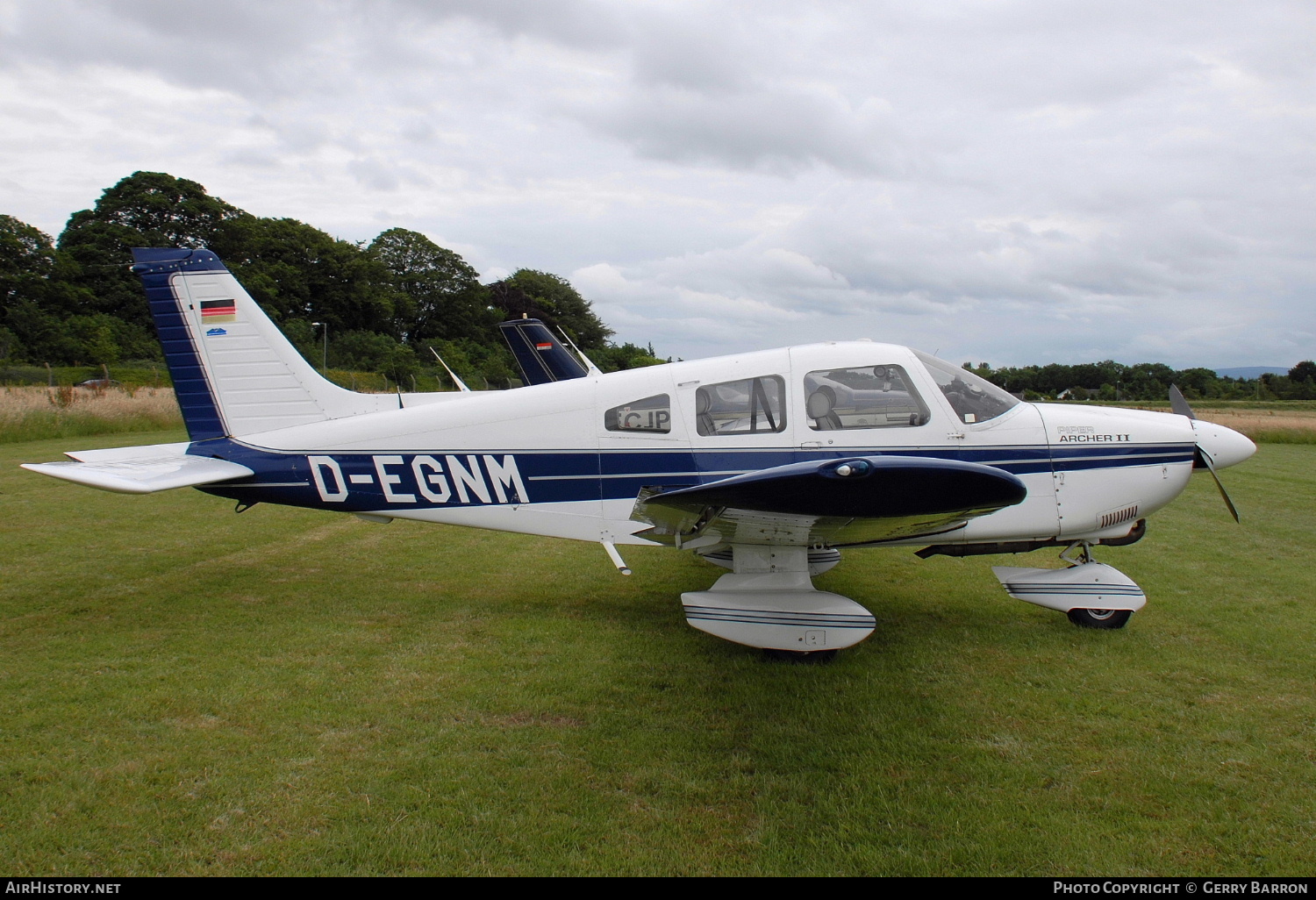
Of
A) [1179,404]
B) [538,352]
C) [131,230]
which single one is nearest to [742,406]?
[1179,404]

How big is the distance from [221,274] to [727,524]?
4.71 metres

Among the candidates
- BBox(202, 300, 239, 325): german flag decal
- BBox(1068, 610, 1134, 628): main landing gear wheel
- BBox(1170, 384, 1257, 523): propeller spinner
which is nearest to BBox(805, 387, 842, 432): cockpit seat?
BBox(1068, 610, 1134, 628): main landing gear wheel

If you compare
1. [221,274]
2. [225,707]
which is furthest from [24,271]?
[225,707]

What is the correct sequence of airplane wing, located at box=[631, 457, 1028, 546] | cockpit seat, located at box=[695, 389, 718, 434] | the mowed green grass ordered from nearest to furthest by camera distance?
the mowed green grass → airplane wing, located at box=[631, 457, 1028, 546] → cockpit seat, located at box=[695, 389, 718, 434]

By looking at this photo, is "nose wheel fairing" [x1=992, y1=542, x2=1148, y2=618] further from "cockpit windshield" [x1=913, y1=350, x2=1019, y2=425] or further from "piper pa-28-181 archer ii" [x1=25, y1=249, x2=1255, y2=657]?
"cockpit windshield" [x1=913, y1=350, x2=1019, y2=425]

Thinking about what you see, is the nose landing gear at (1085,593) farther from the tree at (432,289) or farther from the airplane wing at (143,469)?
the tree at (432,289)

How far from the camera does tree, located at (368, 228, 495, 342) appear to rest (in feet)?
183

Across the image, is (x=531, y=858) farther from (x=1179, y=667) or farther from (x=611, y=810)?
(x=1179, y=667)

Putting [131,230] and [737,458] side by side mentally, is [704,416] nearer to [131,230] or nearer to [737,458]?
[737,458]

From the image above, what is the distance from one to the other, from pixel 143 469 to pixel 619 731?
3.91 meters

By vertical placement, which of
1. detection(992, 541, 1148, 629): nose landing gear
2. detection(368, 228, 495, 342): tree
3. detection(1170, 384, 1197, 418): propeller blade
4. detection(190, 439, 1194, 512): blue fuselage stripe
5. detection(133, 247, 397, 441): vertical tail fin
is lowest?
detection(992, 541, 1148, 629): nose landing gear

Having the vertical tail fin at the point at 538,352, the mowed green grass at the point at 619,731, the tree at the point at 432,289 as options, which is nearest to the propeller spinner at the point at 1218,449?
the mowed green grass at the point at 619,731

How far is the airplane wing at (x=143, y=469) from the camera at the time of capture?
4258 mm

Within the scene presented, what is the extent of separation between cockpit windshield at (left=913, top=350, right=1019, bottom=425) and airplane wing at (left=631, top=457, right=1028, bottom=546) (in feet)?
3.64
